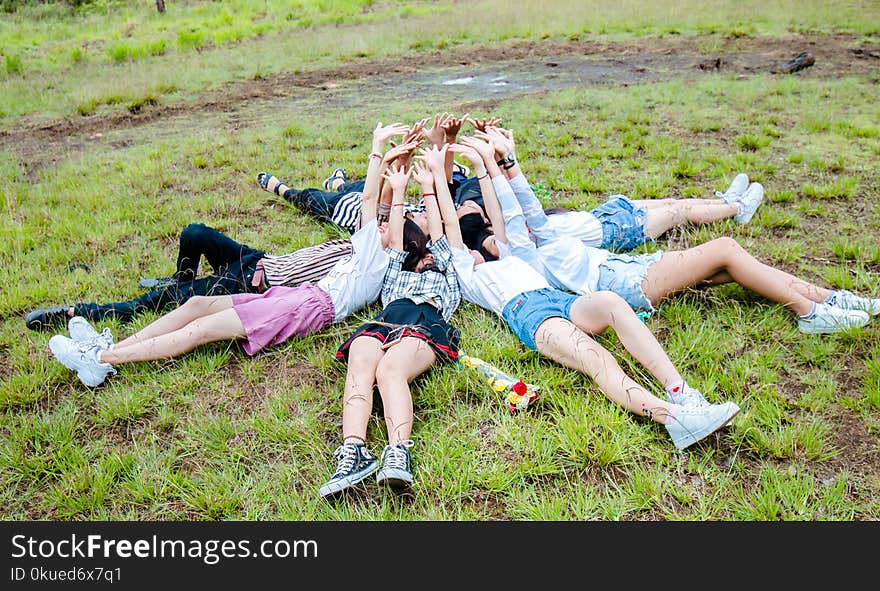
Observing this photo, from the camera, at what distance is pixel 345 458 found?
2580 mm

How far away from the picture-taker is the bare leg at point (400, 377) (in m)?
2.75

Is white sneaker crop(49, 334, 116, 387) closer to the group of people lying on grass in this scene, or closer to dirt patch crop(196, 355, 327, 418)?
the group of people lying on grass

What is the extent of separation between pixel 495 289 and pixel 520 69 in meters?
7.92

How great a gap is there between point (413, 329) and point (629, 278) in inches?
51.4

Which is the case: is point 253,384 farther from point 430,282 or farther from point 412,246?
point 412,246

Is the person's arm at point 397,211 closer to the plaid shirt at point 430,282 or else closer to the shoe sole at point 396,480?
the plaid shirt at point 430,282

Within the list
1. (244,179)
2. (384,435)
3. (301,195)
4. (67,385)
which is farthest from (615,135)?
(67,385)

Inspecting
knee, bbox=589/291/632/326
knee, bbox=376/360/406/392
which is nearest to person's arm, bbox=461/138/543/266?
knee, bbox=589/291/632/326

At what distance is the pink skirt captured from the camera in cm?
351

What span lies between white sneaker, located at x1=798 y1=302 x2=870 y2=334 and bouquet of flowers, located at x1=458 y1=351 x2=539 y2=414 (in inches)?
60.7

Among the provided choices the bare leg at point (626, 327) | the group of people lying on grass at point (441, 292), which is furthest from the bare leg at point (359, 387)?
the bare leg at point (626, 327)

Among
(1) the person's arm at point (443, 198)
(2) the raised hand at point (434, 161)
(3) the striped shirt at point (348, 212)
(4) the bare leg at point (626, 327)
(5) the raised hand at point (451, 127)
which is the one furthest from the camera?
(3) the striped shirt at point (348, 212)

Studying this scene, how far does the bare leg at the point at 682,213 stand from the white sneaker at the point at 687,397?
1947 mm

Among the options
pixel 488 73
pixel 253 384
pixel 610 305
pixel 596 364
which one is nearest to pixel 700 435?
pixel 596 364
